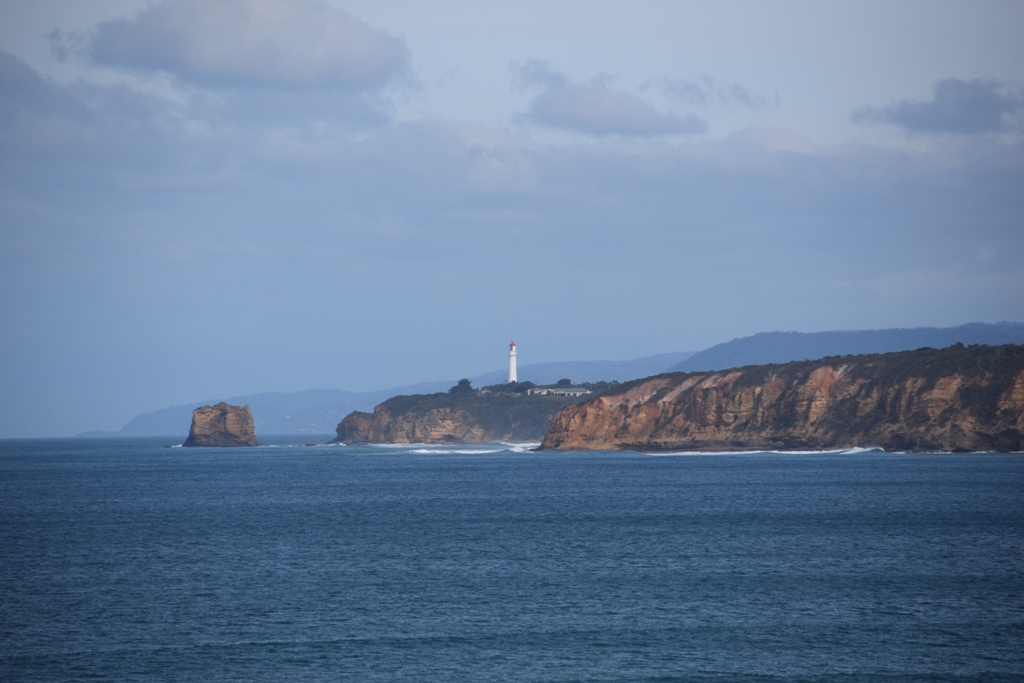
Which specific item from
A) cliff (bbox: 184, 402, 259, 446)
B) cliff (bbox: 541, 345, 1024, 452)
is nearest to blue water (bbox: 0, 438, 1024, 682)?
cliff (bbox: 541, 345, 1024, 452)

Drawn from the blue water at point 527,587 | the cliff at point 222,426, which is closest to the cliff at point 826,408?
the blue water at point 527,587

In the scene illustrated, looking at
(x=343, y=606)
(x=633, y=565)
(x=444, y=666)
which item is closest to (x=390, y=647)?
(x=444, y=666)

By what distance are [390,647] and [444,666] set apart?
238cm

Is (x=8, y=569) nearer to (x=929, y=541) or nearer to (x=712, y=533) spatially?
(x=712, y=533)

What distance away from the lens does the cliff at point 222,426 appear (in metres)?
188

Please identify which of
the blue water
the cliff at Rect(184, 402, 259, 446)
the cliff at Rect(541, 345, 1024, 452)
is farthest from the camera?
the cliff at Rect(184, 402, 259, 446)

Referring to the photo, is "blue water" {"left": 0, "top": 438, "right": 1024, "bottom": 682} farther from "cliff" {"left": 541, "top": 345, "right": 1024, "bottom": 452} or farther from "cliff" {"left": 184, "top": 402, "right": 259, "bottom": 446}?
"cliff" {"left": 184, "top": 402, "right": 259, "bottom": 446}

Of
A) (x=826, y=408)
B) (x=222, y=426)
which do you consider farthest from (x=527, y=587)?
(x=222, y=426)

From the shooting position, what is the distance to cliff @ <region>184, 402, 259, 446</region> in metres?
188

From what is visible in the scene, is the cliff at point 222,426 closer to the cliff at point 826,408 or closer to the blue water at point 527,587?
the cliff at point 826,408

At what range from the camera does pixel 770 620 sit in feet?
97.2

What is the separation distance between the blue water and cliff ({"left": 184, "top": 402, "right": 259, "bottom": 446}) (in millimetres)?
119847

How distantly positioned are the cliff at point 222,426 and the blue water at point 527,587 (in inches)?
4718

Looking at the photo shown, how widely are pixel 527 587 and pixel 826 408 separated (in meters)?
95.5
